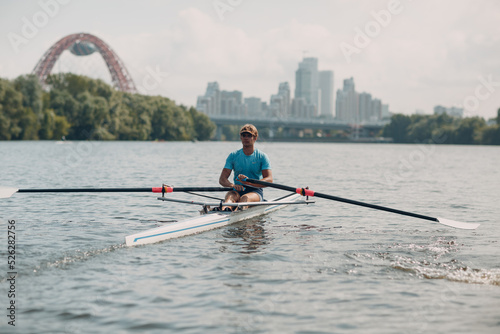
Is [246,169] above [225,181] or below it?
above

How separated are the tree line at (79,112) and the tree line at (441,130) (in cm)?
6597

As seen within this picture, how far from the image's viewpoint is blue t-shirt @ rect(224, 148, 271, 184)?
12.3 metres

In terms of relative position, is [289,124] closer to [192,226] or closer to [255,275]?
[192,226]

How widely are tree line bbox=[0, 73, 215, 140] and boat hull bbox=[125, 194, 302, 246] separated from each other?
65.6 m

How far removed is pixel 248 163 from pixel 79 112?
7475cm

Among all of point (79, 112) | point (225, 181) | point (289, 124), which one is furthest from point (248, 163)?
point (289, 124)

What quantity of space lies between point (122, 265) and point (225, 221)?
3678mm

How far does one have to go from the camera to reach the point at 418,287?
7750mm

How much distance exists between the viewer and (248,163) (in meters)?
12.3

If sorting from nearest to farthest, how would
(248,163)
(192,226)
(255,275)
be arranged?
(255,275)
(192,226)
(248,163)

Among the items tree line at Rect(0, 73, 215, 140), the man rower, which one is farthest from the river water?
tree line at Rect(0, 73, 215, 140)

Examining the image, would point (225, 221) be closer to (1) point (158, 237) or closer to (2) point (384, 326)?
(1) point (158, 237)

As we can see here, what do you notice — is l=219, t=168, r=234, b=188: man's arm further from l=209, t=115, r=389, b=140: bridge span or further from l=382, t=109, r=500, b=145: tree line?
l=209, t=115, r=389, b=140: bridge span

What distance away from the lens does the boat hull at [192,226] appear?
32.9 ft
